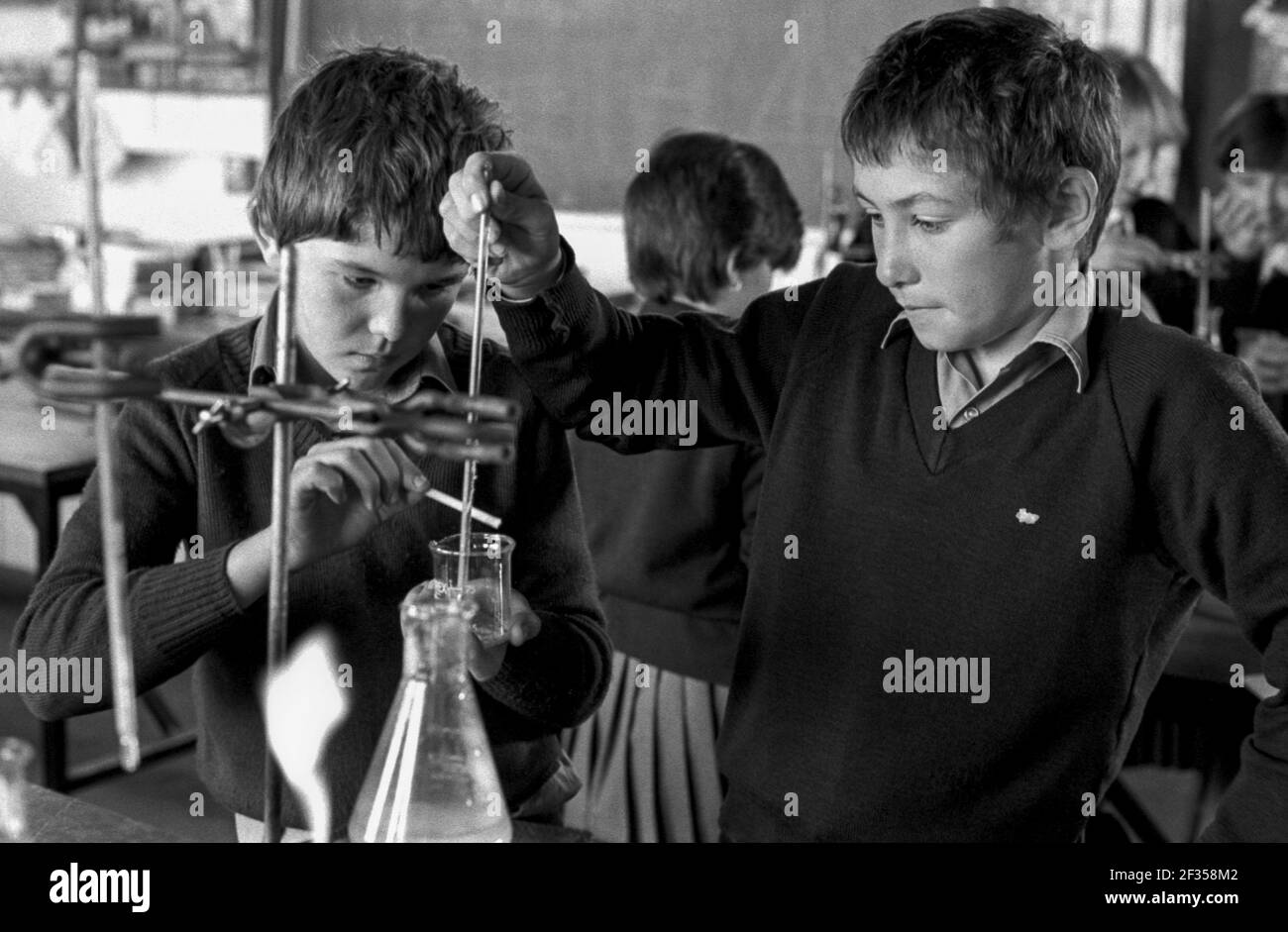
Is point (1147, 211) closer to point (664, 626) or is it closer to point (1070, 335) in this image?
point (664, 626)

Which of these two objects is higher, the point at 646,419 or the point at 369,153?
the point at 369,153

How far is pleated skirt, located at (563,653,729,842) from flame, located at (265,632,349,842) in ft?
2.88

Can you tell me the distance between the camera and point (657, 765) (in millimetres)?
2064

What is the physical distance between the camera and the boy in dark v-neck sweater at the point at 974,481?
1098 millimetres

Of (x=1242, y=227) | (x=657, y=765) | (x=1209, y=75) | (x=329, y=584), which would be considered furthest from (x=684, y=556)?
(x=1209, y=75)

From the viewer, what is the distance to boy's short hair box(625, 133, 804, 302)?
2.23 m

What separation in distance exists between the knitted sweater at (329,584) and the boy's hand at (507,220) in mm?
169

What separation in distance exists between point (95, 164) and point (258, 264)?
364 centimetres

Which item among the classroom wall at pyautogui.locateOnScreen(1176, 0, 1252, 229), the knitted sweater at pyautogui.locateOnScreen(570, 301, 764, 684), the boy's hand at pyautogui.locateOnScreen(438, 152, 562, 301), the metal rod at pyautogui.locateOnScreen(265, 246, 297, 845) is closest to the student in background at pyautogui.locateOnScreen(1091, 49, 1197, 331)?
the classroom wall at pyautogui.locateOnScreen(1176, 0, 1252, 229)

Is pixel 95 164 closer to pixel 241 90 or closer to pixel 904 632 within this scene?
pixel 904 632

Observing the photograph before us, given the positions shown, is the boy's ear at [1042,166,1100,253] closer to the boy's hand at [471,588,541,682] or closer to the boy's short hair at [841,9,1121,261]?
the boy's short hair at [841,9,1121,261]

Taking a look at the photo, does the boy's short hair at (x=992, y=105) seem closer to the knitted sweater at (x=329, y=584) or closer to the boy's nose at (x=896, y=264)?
the boy's nose at (x=896, y=264)

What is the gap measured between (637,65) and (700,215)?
92.0 inches
